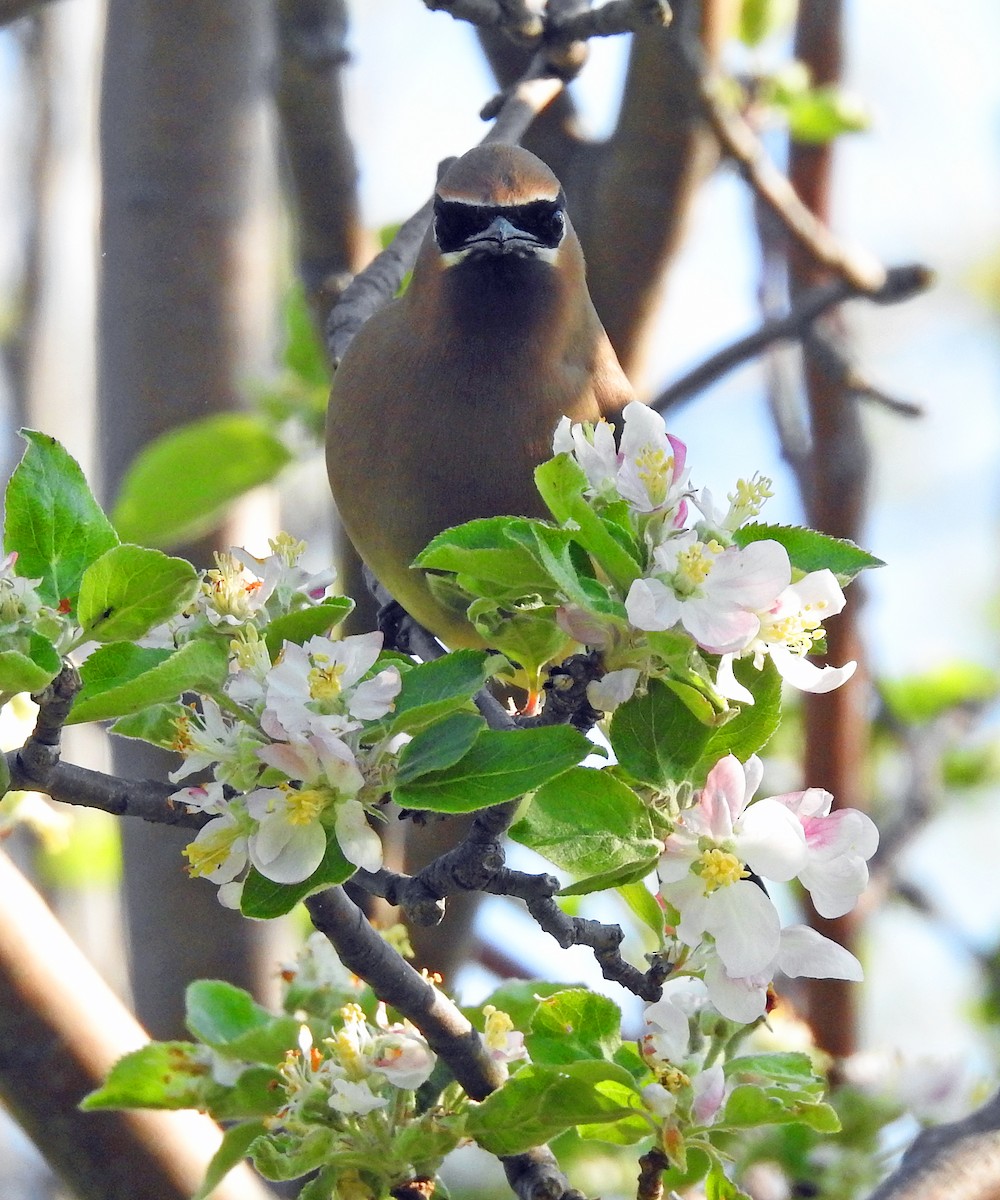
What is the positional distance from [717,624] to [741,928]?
0.32 meters

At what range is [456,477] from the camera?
2807 mm

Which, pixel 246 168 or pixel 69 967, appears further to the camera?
pixel 246 168

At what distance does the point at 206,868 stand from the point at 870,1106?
177 centimetres

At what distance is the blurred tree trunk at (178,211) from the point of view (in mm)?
3779

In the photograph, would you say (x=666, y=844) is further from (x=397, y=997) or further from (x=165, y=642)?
(x=165, y=642)

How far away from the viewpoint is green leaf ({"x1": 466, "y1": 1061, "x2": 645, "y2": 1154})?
1763mm

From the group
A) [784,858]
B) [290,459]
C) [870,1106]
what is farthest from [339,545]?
[784,858]

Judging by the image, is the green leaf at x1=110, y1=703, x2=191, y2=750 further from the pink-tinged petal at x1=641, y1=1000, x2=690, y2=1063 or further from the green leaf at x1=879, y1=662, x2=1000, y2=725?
the green leaf at x1=879, y1=662, x2=1000, y2=725

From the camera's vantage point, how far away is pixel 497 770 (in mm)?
1546

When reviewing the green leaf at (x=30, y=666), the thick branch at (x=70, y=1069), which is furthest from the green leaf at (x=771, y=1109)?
the thick branch at (x=70, y=1069)

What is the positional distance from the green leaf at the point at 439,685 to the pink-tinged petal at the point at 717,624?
0.18 m

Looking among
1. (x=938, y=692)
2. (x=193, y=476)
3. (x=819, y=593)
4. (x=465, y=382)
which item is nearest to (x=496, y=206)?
(x=465, y=382)

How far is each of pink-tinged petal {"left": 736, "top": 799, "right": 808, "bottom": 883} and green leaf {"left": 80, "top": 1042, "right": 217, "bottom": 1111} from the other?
79 centimetres

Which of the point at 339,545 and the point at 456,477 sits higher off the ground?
the point at 456,477
